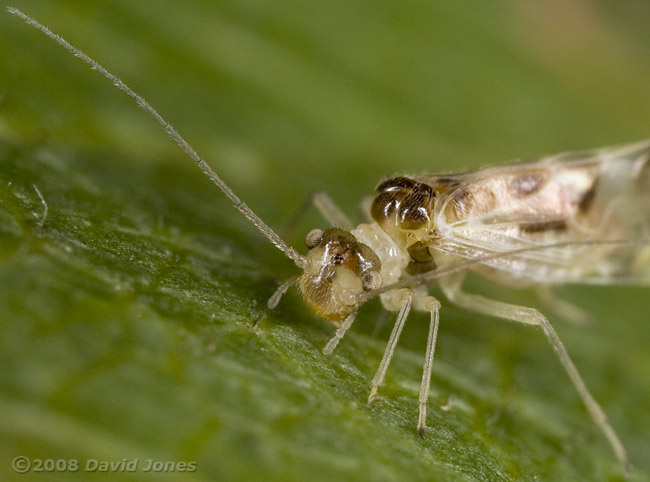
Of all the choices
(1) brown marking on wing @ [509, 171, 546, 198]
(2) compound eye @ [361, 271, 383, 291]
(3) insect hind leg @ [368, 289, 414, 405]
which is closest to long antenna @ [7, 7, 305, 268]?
(2) compound eye @ [361, 271, 383, 291]

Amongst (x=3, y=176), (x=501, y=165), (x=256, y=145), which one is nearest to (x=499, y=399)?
(x=501, y=165)

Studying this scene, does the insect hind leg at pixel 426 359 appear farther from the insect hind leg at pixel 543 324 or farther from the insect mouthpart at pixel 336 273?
the insect hind leg at pixel 543 324

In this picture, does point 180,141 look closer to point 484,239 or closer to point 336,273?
point 336,273

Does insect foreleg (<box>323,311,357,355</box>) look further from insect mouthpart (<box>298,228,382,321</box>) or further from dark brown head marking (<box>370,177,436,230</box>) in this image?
dark brown head marking (<box>370,177,436,230</box>)

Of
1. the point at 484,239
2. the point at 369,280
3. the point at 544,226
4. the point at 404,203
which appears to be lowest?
the point at 369,280

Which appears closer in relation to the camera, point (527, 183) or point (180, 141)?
point (180, 141)

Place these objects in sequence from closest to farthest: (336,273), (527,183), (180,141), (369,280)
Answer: (180,141) → (336,273) → (369,280) → (527,183)

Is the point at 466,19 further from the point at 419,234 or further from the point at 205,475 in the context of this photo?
the point at 205,475

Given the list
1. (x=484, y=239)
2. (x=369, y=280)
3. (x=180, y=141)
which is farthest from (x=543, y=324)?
(x=180, y=141)
